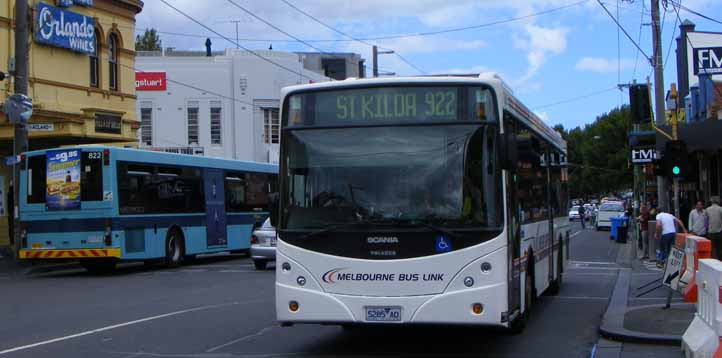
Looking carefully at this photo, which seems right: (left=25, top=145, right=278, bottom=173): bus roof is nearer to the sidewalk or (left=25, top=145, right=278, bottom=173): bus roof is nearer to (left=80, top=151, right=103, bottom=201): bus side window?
(left=80, top=151, right=103, bottom=201): bus side window

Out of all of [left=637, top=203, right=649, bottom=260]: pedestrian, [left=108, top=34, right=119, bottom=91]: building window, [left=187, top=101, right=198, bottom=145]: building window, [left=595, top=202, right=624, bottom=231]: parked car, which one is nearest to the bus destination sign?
[left=637, top=203, right=649, bottom=260]: pedestrian

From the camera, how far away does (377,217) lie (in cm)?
938

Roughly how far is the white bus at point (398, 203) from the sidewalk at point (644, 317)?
209 centimetres

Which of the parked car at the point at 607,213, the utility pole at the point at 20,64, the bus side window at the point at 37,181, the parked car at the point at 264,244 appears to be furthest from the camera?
the parked car at the point at 607,213

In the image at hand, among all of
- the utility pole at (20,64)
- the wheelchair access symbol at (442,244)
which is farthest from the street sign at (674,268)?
the utility pole at (20,64)

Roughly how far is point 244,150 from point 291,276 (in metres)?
40.4

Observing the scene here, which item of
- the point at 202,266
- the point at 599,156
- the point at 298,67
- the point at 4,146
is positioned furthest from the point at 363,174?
the point at 599,156

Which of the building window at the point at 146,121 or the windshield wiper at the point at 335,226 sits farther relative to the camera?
the building window at the point at 146,121

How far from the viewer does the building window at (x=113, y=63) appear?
31.5 metres

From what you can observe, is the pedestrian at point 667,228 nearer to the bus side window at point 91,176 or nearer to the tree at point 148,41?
the bus side window at point 91,176

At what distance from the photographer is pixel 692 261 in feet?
39.7

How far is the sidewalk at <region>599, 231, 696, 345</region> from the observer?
10930 millimetres

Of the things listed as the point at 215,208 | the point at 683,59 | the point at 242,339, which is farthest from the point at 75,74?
the point at 683,59

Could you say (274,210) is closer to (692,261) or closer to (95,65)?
(692,261)
